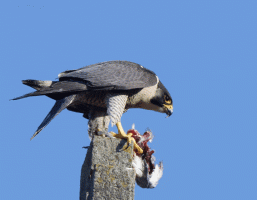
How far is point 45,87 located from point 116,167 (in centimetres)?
194

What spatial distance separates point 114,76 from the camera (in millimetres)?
8250

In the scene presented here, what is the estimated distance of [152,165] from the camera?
8383 millimetres

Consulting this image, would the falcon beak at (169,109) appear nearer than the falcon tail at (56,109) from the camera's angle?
No

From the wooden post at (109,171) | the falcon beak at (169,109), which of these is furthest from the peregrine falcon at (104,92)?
the wooden post at (109,171)

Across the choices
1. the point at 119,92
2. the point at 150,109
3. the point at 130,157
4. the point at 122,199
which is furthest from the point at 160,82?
the point at 122,199

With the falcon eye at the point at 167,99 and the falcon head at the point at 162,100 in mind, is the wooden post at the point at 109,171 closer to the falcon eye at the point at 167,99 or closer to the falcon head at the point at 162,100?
the falcon head at the point at 162,100

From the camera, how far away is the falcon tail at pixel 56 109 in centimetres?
778

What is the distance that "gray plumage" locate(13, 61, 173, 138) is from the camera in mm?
8000

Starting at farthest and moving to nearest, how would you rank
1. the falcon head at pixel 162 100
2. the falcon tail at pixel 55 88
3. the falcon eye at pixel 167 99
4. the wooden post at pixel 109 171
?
1. the falcon eye at pixel 167 99
2. the falcon head at pixel 162 100
3. the falcon tail at pixel 55 88
4. the wooden post at pixel 109 171

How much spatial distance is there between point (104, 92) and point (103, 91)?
2 cm

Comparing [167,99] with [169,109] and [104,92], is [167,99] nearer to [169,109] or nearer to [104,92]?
[169,109]

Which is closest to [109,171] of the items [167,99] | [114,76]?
[114,76]

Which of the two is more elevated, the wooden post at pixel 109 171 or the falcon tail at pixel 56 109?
the falcon tail at pixel 56 109

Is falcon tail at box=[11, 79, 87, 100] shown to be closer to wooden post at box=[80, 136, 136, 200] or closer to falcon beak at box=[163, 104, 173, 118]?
wooden post at box=[80, 136, 136, 200]
